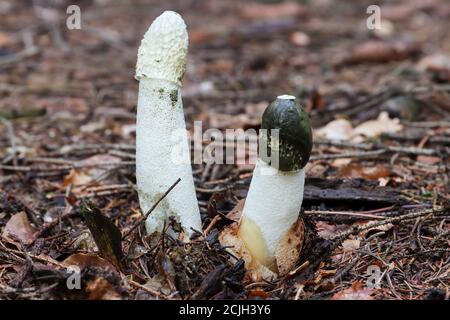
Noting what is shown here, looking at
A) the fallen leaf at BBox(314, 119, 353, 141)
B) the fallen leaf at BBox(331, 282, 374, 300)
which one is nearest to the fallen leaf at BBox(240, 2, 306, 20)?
the fallen leaf at BBox(314, 119, 353, 141)

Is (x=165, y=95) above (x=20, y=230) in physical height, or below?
above

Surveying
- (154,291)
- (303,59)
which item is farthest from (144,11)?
(154,291)

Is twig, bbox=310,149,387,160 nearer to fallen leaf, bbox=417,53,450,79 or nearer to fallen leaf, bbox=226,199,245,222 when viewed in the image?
fallen leaf, bbox=226,199,245,222

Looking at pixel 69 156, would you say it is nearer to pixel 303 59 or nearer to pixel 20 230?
pixel 20 230
